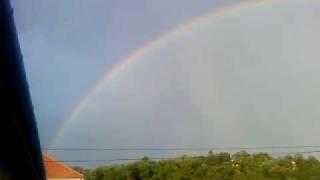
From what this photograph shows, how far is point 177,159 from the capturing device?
59688 millimetres

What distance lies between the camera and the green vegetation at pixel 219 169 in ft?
158

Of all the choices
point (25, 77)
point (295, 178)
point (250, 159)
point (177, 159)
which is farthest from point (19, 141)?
point (177, 159)

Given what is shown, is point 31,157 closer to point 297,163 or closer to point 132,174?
point 297,163

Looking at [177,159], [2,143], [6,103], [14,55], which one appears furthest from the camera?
[177,159]

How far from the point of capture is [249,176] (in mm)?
49562

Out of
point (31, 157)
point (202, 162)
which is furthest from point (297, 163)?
point (31, 157)

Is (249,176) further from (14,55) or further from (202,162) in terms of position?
(14,55)

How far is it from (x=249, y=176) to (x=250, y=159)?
5.47 meters

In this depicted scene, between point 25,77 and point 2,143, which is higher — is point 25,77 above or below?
above

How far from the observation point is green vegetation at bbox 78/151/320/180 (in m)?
48.1

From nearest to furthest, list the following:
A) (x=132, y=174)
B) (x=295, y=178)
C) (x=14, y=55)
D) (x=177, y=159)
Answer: (x=14, y=55) < (x=295, y=178) < (x=177, y=159) < (x=132, y=174)

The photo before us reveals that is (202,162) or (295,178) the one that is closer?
(295,178)

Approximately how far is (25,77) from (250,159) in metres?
51.2

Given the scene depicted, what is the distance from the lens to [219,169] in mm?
55094
